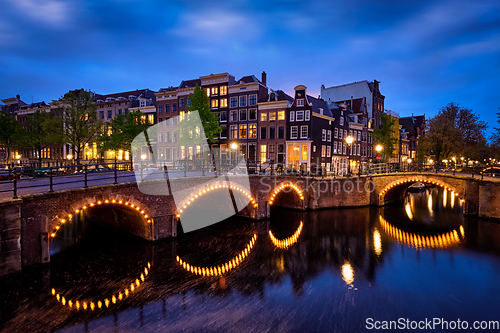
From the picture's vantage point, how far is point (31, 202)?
10.6 m

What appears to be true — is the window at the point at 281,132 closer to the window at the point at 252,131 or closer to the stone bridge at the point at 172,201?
the window at the point at 252,131

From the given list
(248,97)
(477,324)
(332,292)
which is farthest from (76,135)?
(477,324)

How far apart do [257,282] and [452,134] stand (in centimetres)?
3985

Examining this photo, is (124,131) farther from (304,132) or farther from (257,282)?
(257,282)

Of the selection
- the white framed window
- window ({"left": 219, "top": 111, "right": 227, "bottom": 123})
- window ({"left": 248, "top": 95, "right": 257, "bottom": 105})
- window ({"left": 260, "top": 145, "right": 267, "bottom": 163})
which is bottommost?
window ({"left": 260, "top": 145, "right": 267, "bottom": 163})

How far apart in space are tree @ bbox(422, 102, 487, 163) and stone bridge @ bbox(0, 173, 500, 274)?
45.8ft

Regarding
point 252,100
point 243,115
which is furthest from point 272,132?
point 252,100

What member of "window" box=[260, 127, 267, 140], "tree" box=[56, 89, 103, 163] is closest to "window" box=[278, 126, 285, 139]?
"window" box=[260, 127, 267, 140]

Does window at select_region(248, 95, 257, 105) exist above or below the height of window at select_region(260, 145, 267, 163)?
above

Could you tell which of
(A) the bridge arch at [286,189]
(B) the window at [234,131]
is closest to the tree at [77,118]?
(B) the window at [234,131]

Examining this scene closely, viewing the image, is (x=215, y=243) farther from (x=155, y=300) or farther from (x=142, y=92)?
(x=142, y=92)

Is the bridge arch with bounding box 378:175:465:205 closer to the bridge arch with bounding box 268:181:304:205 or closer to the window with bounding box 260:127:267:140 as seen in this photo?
the bridge arch with bounding box 268:181:304:205

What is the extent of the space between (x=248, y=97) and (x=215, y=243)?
26078 mm

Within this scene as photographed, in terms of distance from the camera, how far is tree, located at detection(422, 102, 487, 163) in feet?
124
